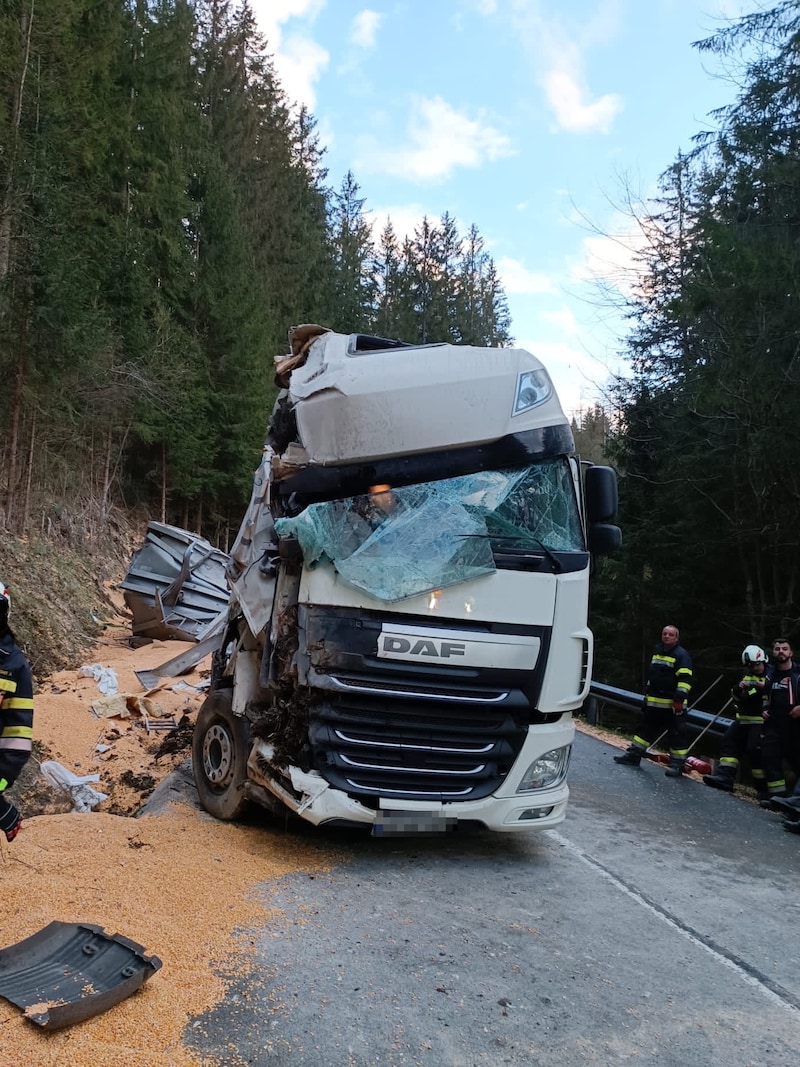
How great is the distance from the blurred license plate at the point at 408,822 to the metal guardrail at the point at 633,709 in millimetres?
5031

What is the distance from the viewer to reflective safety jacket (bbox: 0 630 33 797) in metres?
3.38

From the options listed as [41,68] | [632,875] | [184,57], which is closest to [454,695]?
[632,875]

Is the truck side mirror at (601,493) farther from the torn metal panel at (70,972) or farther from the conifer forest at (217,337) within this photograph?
the conifer forest at (217,337)

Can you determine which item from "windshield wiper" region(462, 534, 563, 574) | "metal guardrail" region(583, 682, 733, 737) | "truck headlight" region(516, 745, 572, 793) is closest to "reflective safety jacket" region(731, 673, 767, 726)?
"metal guardrail" region(583, 682, 733, 737)

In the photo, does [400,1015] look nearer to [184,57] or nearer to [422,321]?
[184,57]

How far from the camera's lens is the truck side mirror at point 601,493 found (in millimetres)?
4855

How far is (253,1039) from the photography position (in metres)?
2.59

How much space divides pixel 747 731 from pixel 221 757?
545 centimetres

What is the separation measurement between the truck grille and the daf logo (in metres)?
0.28

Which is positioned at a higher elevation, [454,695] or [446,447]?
[446,447]

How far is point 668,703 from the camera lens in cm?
816

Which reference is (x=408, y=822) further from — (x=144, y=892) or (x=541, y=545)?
(x=541, y=545)

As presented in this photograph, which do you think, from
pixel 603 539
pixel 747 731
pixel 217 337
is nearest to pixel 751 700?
pixel 747 731

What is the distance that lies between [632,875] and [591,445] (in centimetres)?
2209
